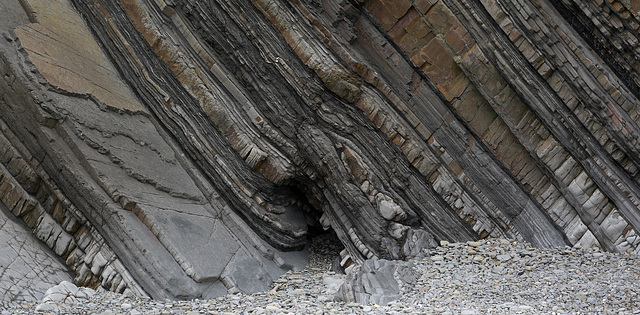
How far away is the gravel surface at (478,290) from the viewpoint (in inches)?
262

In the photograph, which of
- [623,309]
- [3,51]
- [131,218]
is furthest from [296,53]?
[623,309]

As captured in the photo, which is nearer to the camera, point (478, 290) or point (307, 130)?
point (478, 290)

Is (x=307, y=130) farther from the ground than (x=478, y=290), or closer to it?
closer to it

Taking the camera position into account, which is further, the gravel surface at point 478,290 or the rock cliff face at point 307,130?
the rock cliff face at point 307,130

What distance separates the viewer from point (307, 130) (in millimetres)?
10281

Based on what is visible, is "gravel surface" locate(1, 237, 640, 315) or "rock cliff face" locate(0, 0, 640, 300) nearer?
"gravel surface" locate(1, 237, 640, 315)

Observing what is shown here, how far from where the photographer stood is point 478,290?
7496 mm

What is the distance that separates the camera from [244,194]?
10219 millimetres

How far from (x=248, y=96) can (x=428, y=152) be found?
356 cm

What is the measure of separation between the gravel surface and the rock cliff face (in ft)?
1.81

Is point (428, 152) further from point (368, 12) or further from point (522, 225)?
point (368, 12)

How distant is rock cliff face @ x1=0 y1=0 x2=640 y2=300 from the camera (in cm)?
889

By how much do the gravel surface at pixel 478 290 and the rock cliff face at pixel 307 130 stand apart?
55 cm

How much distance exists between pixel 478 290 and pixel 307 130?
4.32 m
